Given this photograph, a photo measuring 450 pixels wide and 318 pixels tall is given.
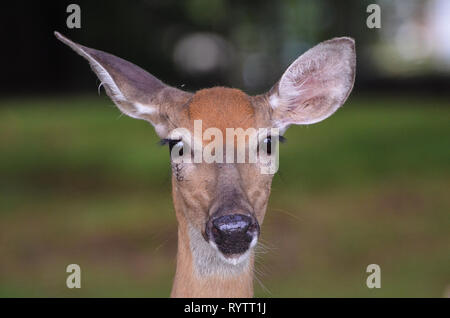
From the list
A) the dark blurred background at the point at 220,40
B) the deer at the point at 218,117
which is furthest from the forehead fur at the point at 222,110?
the dark blurred background at the point at 220,40

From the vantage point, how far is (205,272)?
4426mm

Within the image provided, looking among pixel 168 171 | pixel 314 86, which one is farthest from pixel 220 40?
pixel 314 86

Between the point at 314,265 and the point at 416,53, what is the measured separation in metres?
16.0

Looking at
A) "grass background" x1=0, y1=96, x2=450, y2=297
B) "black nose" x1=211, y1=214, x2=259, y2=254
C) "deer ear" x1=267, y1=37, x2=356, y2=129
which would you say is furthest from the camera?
"grass background" x1=0, y1=96, x2=450, y2=297

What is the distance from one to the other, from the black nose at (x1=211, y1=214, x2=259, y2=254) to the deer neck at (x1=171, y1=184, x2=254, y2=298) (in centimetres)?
59

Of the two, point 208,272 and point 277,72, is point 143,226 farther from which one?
point 277,72

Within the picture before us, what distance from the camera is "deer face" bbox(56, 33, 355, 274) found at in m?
4.16

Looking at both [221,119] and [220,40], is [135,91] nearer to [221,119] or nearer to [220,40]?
[221,119]

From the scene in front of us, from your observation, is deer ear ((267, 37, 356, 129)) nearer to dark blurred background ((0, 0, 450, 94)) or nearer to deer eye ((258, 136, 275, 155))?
deer eye ((258, 136, 275, 155))

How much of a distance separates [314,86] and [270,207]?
6626 mm

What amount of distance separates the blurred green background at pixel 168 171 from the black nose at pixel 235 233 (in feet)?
1.92

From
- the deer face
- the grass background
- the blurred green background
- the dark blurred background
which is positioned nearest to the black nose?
the deer face

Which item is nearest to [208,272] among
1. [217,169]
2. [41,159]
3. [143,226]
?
[217,169]

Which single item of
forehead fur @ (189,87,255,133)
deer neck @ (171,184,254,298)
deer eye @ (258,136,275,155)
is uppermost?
forehead fur @ (189,87,255,133)
